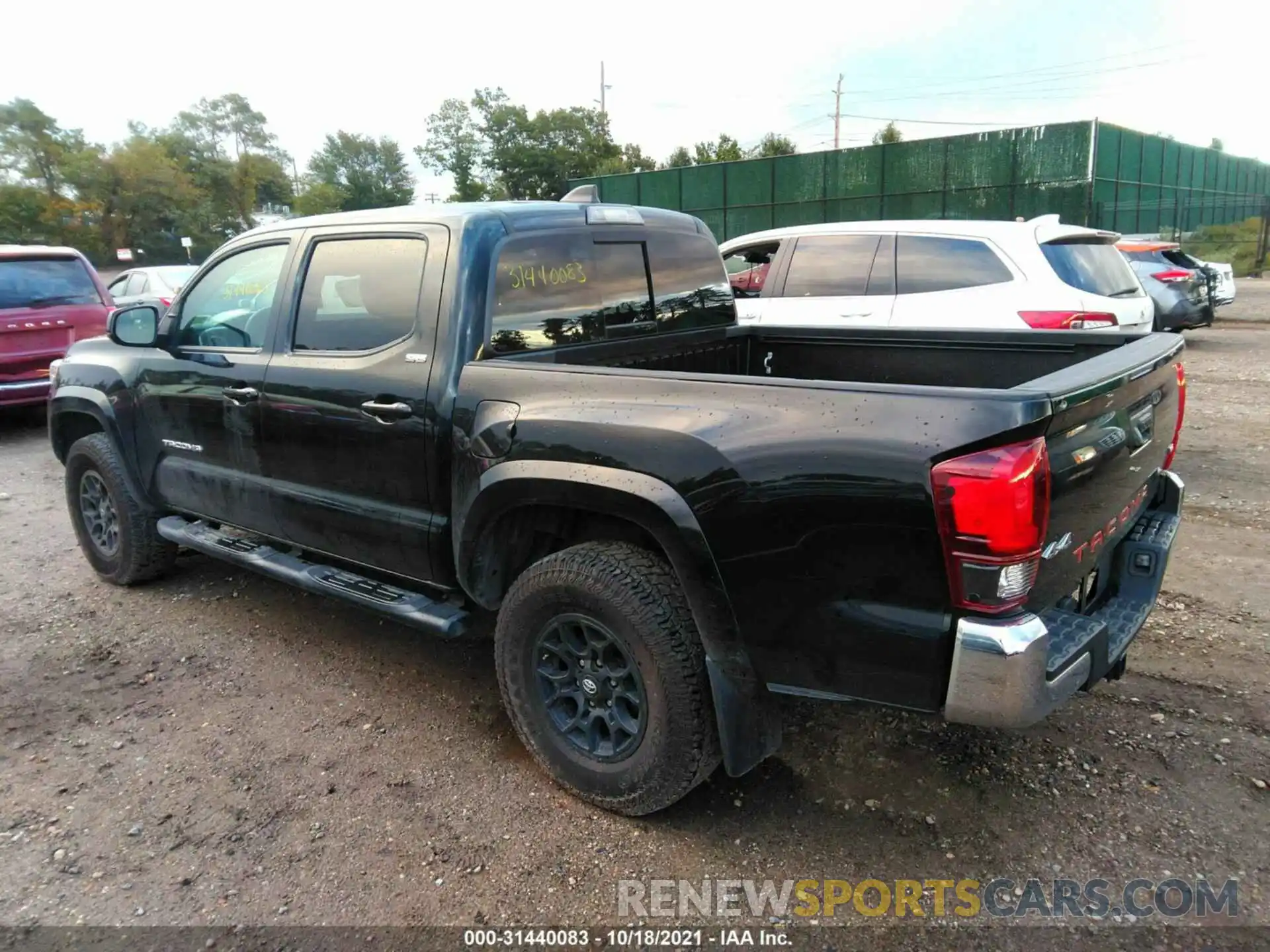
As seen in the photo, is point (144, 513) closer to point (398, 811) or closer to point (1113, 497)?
point (398, 811)

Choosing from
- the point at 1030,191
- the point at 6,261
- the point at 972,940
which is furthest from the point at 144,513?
the point at 1030,191

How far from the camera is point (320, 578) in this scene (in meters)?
3.72

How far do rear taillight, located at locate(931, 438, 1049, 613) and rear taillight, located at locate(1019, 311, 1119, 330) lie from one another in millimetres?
4933

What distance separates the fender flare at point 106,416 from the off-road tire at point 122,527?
0.11 ft

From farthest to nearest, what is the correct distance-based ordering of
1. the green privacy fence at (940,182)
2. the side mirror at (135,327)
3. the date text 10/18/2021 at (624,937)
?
Result: the green privacy fence at (940,182) → the side mirror at (135,327) → the date text 10/18/2021 at (624,937)

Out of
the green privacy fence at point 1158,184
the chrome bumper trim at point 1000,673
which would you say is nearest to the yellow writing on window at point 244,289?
the chrome bumper trim at point 1000,673

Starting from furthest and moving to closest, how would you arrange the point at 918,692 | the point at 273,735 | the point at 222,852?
the point at 273,735
the point at 222,852
the point at 918,692

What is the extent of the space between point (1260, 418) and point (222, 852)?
9.14 meters

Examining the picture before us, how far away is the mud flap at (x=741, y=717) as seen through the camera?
2.58m

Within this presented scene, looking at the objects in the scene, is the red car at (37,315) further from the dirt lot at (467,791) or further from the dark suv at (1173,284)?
the dark suv at (1173,284)

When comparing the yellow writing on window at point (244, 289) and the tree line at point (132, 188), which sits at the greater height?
the tree line at point (132, 188)

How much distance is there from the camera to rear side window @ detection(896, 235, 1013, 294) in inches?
265

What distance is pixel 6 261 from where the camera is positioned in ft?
30.2

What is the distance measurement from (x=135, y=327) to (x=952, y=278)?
551 cm
